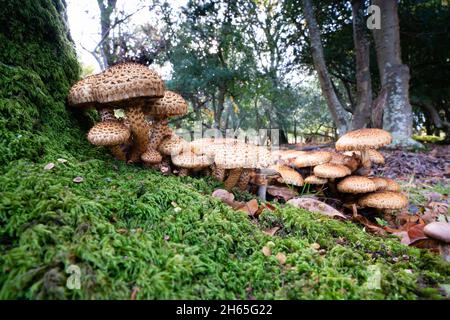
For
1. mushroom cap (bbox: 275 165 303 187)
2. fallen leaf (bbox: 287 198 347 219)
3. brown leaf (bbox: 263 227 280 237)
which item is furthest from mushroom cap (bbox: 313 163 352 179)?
brown leaf (bbox: 263 227 280 237)

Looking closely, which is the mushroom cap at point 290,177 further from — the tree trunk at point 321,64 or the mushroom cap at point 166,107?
the tree trunk at point 321,64

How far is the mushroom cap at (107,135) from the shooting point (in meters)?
2.08

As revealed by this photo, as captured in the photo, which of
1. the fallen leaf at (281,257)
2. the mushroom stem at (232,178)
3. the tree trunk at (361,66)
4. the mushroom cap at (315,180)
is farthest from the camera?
the tree trunk at (361,66)

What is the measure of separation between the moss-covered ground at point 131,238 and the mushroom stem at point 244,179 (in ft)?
2.77

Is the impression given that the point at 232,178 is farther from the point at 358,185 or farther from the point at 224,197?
the point at 358,185

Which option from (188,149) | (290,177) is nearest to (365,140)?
(290,177)

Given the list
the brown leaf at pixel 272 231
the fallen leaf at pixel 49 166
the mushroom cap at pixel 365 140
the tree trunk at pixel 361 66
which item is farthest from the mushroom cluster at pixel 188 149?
the tree trunk at pixel 361 66

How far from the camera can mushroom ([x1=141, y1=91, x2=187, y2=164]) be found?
8.25 feet

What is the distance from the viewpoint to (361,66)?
11023 millimetres

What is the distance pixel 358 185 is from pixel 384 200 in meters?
0.29

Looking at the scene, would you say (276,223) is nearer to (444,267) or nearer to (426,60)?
(444,267)

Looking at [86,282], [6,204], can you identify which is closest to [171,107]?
[6,204]

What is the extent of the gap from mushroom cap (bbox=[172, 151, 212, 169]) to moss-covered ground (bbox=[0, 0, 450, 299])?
0.38 meters

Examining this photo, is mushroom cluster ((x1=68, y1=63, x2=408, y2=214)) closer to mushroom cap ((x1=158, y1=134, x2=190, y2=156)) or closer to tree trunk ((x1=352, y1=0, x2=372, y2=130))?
mushroom cap ((x1=158, y1=134, x2=190, y2=156))
